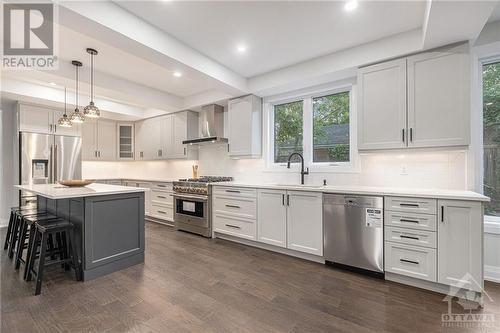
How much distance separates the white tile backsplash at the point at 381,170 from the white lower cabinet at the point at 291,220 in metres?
0.67

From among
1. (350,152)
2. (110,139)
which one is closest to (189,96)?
(110,139)

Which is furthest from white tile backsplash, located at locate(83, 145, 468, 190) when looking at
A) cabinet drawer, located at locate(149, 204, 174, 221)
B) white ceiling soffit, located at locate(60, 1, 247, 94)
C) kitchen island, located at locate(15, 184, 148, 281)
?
kitchen island, located at locate(15, 184, 148, 281)

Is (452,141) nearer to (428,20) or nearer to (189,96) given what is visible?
(428,20)

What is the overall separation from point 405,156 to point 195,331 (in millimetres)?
3006

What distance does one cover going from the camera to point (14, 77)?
150 inches

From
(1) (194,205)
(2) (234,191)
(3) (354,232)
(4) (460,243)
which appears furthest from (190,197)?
(4) (460,243)

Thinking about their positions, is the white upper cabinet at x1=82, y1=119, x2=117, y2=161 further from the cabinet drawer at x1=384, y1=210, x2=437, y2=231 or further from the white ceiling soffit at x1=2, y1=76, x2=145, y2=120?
the cabinet drawer at x1=384, y1=210, x2=437, y2=231

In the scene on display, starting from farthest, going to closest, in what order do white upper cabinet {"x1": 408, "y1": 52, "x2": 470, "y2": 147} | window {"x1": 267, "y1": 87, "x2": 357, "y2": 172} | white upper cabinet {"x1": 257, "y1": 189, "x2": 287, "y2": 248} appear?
window {"x1": 267, "y1": 87, "x2": 357, "y2": 172} < white upper cabinet {"x1": 257, "y1": 189, "x2": 287, "y2": 248} < white upper cabinet {"x1": 408, "y1": 52, "x2": 470, "y2": 147}

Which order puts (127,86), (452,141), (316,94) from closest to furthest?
(452,141) → (316,94) → (127,86)

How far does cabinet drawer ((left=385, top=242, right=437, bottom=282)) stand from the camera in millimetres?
2275

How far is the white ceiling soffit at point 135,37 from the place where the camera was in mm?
1975

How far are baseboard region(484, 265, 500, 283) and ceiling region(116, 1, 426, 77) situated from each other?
2.74m

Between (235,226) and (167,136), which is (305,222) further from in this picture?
(167,136)

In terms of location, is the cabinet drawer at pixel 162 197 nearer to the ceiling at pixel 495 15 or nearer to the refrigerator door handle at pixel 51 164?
the refrigerator door handle at pixel 51 164
